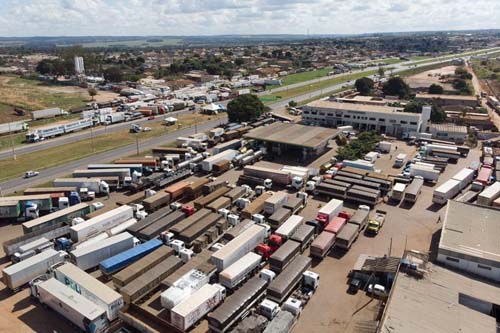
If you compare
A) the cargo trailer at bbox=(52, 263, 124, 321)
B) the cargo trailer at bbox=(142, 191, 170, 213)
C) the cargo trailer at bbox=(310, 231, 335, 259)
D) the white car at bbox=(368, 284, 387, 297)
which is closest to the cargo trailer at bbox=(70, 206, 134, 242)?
the cargo trailer at bbox=(142, 191, 170, 213)

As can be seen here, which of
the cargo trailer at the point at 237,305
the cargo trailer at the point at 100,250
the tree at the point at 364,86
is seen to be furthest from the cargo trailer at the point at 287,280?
the tree at the point at 364,86

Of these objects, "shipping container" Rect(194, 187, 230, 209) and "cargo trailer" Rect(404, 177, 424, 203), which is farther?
"cargo trailer" Rect(404, 177, 424, 203)

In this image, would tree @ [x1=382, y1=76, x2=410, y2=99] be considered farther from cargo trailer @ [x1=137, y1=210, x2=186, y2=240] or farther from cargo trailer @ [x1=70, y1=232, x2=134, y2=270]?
cargo trailer @ [x1=70, y1=232, x2=134, y2=270]

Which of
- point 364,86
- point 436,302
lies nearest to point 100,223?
point 436,302

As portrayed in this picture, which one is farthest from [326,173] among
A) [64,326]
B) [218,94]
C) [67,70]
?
[67,70]

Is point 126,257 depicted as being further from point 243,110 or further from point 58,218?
point 243,110

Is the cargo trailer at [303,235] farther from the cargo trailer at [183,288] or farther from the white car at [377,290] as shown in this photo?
the cargo trailer at [183,288]
